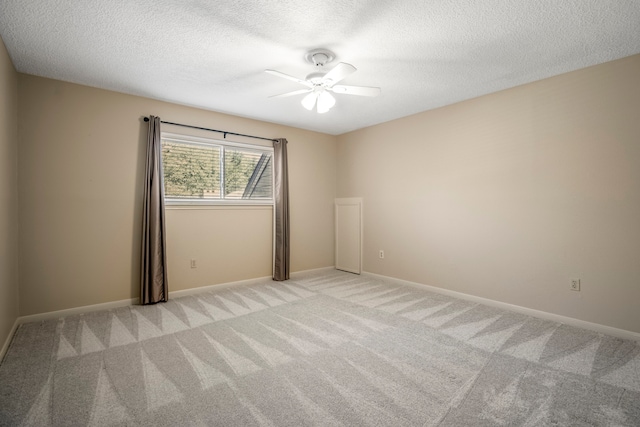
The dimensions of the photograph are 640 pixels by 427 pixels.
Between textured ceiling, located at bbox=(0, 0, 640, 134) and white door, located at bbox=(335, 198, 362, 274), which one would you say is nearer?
textured ceiling, located at bbox=(0, 0, 640, 134)

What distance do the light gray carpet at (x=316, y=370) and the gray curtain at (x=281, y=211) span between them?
1306mm

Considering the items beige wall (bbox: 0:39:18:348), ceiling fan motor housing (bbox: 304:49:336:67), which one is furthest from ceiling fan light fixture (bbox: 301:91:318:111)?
beige wall (bbox: 0:39:18:348)

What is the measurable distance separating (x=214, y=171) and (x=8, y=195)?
207 centimetres

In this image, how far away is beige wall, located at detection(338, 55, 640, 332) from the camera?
Result: 2633mm

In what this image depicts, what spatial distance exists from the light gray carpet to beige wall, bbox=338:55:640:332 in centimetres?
46

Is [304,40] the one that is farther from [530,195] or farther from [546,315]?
[546,315]

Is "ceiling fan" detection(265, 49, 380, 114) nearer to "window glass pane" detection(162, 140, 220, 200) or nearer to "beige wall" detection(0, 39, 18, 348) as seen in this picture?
"window glass pane" detection(162, 140, 220, 200)

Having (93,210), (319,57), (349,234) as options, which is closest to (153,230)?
(93,210)

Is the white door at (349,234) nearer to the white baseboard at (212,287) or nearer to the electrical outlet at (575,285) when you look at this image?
the white baseboard at (212,287)

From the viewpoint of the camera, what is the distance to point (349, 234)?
17.1 ft

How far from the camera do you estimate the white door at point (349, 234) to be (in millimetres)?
5070

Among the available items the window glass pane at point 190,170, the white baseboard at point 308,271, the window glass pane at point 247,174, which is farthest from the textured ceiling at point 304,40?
the white baseboard at point 308,271

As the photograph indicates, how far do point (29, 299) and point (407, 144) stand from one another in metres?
4.74

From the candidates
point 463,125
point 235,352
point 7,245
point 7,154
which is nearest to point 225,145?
point 7,154
